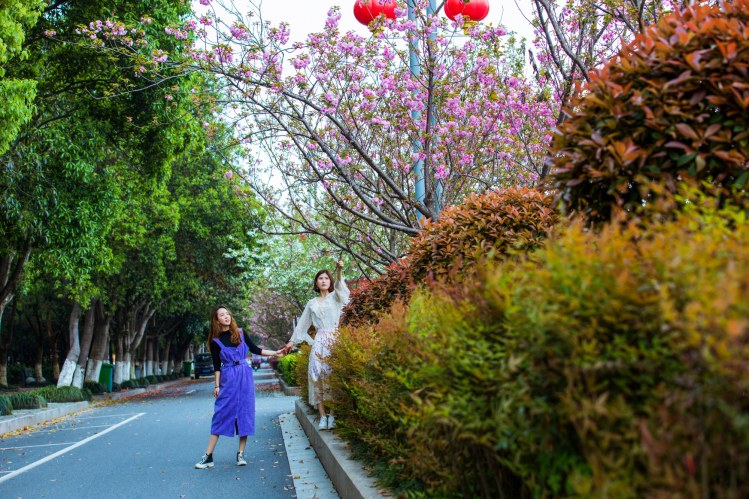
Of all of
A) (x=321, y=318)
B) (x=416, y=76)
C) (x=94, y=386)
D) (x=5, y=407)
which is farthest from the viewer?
(x=94, y=386)

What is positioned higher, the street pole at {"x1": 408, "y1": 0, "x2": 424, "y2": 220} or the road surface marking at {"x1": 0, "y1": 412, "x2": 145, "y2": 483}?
the street pole at {"x1": 408, "y1": 0, "x2": 424, "y2": 220}

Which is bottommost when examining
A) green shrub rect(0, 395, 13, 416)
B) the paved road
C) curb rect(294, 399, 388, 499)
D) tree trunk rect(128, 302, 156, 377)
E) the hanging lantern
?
the paved road

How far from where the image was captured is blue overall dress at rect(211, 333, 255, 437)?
917 cm

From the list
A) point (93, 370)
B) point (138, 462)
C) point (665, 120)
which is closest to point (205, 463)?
point (138, 462)

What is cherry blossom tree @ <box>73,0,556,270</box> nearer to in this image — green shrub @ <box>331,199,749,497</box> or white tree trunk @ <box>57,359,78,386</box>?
green shrub @ <box>331,199,749,497</box>

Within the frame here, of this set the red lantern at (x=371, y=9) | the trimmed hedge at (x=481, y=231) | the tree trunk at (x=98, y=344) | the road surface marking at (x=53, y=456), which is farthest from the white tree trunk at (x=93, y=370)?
the trimmed hedge at (x=481, y=231)

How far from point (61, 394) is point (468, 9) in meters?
16.9

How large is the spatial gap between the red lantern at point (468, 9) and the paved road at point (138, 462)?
6221mm

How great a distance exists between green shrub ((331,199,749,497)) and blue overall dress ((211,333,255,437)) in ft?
20.0

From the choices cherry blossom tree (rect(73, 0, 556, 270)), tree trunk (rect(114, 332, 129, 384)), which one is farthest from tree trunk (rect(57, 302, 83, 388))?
cherry blossom tree (rect(73, 0, 556, 270))

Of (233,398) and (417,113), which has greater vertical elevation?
(417,113)

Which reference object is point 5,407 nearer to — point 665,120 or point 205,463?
point 205,463

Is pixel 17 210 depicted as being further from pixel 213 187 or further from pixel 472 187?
pixel 213 187

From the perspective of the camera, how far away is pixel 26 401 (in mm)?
18172
